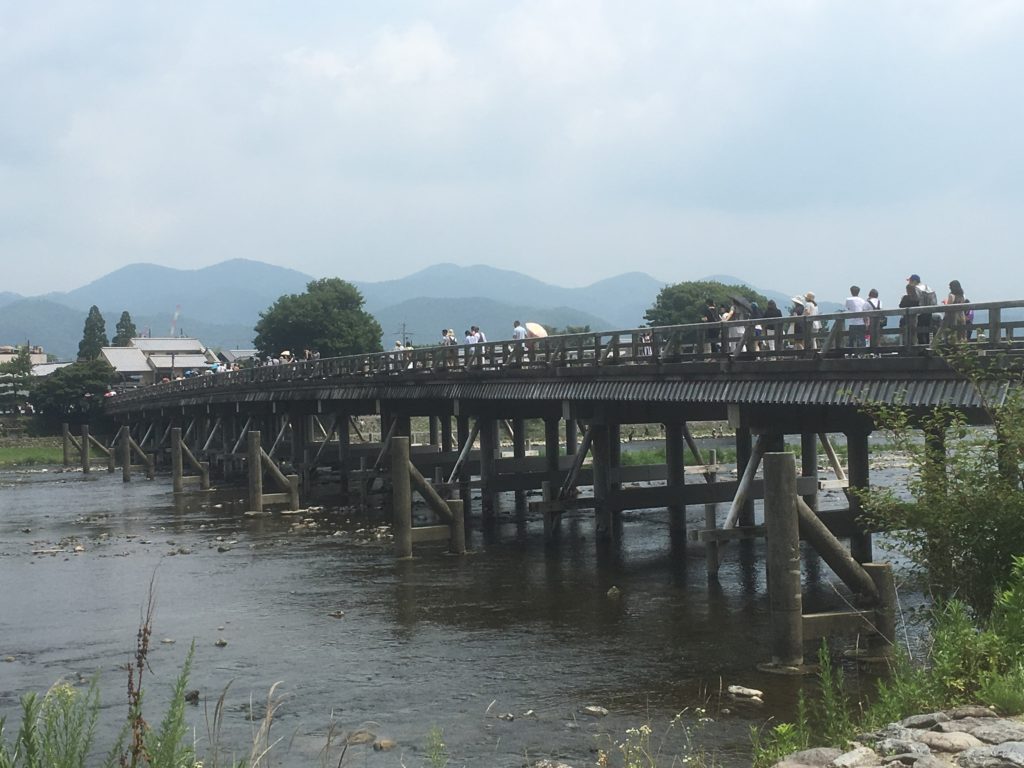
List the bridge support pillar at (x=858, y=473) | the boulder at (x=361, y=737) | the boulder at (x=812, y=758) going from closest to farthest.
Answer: the boulder at (x=812, y=758) < the boulder at (x=361, y=737) < the bridge support pillar at (x=858, y=473)

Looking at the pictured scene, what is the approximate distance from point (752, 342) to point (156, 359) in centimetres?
12627

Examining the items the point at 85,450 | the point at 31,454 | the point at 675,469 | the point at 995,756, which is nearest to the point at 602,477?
the point at 675,469

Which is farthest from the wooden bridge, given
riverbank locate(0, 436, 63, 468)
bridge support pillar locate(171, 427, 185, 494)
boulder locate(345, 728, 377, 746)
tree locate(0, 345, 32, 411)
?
tree locate(0, 345, 32, 411)

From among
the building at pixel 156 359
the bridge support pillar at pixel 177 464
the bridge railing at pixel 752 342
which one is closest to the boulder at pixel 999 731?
the bridge railing at pixel 752 342

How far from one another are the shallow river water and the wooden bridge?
130cm

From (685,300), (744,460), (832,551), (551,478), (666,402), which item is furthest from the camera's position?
(685,300)

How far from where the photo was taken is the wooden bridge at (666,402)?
58.3 feet

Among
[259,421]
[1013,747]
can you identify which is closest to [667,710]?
[1013,747]

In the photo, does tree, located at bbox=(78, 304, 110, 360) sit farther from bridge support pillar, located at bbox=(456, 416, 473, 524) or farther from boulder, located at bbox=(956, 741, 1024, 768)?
boulder, located at bbox=(956, 741, 1024, 768)

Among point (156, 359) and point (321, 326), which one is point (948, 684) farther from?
point (156, 359)

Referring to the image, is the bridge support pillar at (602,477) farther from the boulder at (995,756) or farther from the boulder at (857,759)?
the boulder at (995,756)

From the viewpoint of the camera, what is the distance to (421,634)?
64.9 feet

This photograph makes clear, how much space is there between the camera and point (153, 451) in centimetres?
7288

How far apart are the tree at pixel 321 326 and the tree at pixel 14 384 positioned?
25261 millimetres
